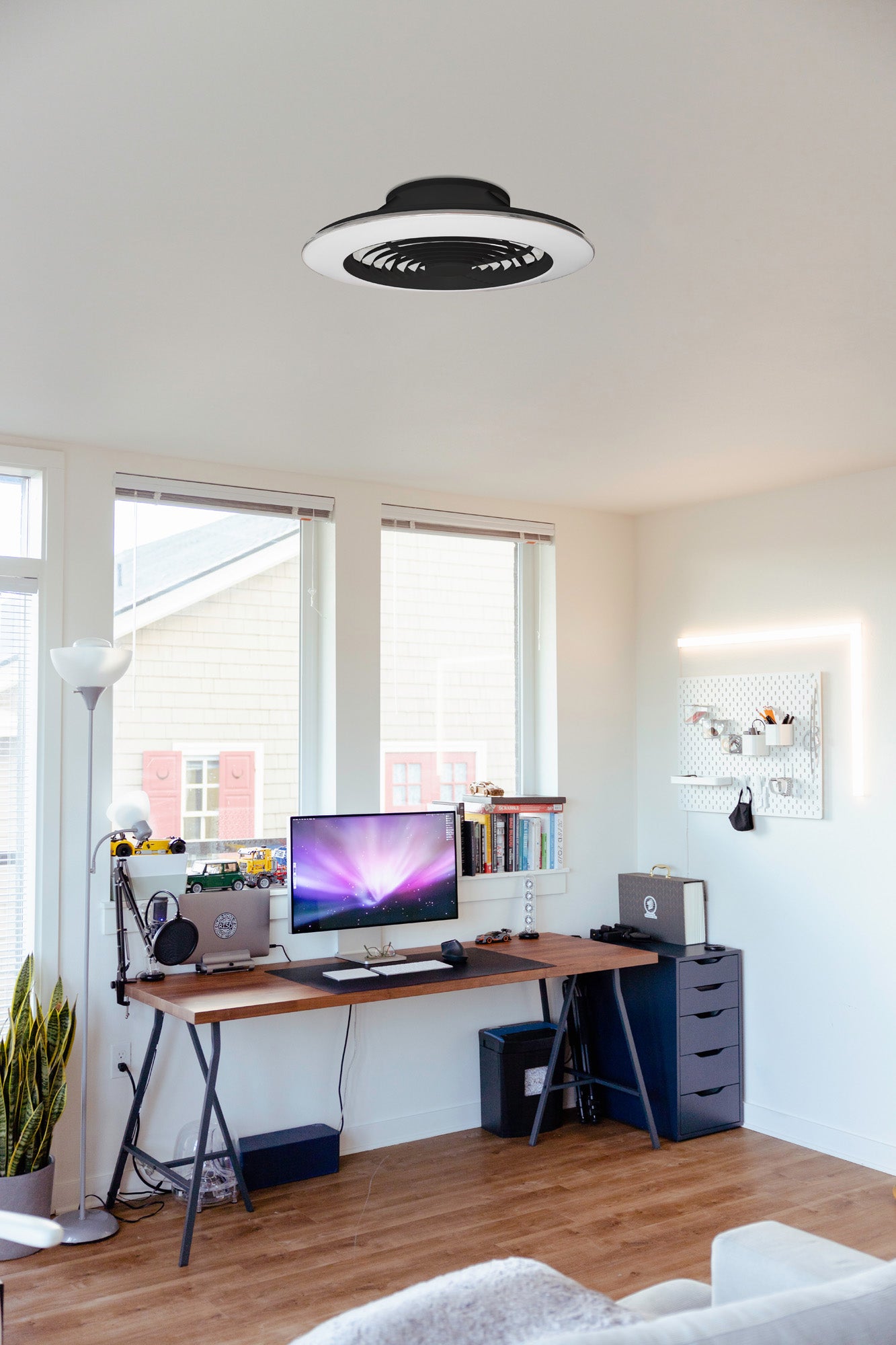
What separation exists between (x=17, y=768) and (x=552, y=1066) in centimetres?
227

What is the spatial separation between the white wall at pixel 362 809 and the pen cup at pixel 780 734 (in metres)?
0.87

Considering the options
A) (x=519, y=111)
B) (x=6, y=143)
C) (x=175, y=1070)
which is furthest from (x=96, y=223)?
(x=175, y=1070)

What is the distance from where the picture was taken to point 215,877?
162 inches

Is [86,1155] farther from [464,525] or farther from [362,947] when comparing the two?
[464,525]

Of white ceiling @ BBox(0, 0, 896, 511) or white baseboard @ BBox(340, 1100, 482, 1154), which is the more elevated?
white ceiling @ BBox(0, 0, 896, 511)

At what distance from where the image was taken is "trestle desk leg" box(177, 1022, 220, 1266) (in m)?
3.38

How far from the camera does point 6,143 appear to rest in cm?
196

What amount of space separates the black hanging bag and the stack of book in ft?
2.41

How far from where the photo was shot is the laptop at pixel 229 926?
3.98m

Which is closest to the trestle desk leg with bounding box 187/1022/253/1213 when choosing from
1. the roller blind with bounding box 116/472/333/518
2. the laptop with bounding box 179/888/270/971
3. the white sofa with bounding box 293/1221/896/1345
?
the laptop with bounding box 179/888/270/971

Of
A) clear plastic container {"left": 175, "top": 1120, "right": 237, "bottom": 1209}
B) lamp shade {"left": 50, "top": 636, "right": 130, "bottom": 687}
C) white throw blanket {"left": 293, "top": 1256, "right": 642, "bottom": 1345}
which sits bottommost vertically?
clear plastic container {"left": 175, "top": 1120, "right": 237, "bottom": 1209}

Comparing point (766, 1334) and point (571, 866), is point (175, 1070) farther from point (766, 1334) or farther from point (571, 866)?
point (766, 1334)

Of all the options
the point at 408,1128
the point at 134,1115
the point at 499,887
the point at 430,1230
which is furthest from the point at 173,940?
the point at 499,887

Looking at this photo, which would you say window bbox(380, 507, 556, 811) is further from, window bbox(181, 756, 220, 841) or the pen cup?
the pen cup
